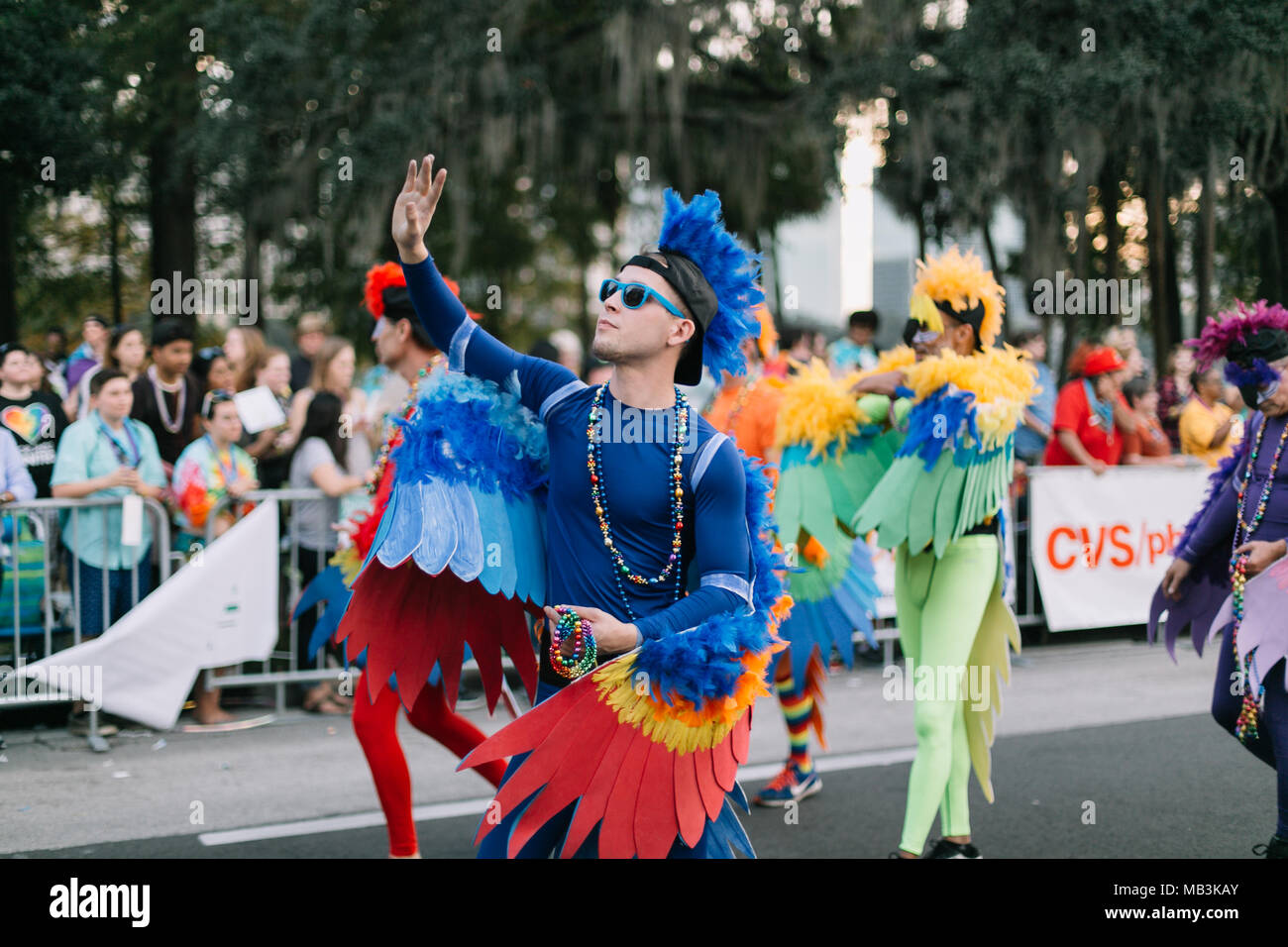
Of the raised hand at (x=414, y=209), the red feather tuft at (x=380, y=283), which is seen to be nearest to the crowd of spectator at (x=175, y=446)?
the red feather tuft at (x=380, y=283)

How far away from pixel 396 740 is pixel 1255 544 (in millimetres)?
2984

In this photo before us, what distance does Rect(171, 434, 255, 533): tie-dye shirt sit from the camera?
6781 mm

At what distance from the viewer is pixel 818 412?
5457 mm

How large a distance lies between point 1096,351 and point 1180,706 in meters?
2.78

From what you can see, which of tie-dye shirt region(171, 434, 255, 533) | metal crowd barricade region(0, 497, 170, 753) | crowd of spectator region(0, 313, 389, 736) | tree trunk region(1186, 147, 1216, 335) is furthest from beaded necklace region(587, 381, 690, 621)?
tree trunk region(1186, 147, 1216, 335)

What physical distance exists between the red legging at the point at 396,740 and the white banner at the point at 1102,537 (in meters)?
5.31

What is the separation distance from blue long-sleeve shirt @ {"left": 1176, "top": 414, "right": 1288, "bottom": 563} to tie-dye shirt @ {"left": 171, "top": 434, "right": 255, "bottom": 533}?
4.63m

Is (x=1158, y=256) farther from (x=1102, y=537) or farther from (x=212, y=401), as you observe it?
(x=212, y=401)

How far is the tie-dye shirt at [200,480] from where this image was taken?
678cm

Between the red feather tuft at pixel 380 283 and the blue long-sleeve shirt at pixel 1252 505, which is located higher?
the red feather tuft at pixel 380 283

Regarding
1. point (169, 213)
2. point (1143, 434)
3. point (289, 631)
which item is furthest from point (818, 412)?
point (169, 213)

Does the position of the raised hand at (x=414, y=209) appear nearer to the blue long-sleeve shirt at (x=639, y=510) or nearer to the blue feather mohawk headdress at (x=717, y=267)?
the blue long-sleeve shirt at (x=639, y=510)

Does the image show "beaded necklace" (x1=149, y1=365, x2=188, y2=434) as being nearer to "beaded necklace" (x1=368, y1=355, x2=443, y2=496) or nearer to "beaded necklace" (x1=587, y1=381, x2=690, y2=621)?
"beaded necklace" (x1=368, y1=355, x2=443, y2=496)
